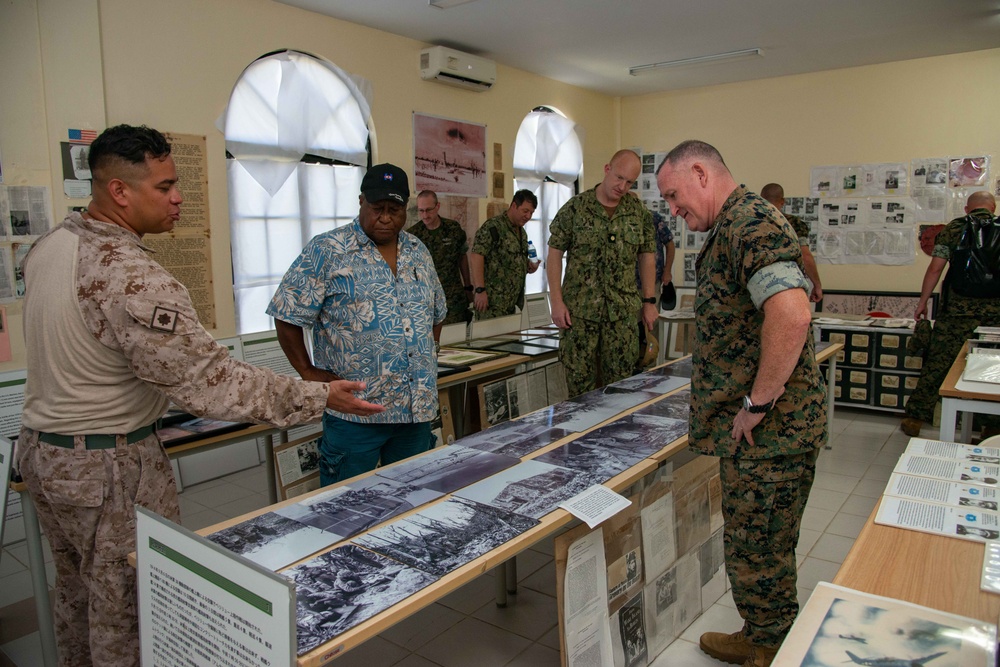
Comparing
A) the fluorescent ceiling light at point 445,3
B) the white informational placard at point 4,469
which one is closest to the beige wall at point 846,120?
the fluorescent ceiling light at point 445,3

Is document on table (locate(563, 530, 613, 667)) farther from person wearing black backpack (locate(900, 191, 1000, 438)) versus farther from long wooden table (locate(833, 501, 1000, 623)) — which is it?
person wearing black backpack (locate(900, 191, 1000, 438))

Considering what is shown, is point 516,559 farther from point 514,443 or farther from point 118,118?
point 118,118

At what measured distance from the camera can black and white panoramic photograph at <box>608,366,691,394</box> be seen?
313 centimetres

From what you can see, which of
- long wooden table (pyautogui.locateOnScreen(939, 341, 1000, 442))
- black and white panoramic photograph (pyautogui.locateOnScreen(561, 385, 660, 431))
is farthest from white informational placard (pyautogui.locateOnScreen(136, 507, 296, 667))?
long wooden table (pyautogui.locateOnScreen(939, 341, 1000, 442))

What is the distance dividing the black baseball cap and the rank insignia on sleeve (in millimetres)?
844

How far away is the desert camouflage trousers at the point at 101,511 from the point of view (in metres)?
1.59

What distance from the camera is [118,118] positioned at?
367 cm

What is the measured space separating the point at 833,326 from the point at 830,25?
227 centimetres

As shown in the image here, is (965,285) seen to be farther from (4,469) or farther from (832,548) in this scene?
(4,469)

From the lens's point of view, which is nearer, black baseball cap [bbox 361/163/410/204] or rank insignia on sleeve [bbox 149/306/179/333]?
rank insignia on sleeve [bbox 149/306/179/333]

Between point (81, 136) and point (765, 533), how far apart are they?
146 inches

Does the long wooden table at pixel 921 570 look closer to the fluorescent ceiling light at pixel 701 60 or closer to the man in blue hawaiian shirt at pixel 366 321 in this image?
the man in blue hawaiian shirt at pixel 366 321

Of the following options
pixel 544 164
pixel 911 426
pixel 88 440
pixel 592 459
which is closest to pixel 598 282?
pixel 592 459

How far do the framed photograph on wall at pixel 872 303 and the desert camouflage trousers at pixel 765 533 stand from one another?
4.67 metres
